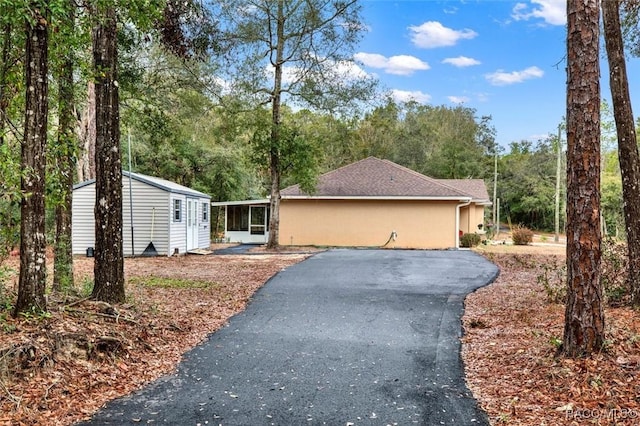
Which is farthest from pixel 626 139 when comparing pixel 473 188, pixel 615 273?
pixel 473 188

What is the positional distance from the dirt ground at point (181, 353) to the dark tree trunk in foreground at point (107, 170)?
399 mm

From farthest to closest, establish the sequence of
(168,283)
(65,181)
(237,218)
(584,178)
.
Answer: (237,218), (168,283), (65,181), (584,178)

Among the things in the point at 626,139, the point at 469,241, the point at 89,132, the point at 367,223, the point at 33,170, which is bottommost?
the point at 469,241

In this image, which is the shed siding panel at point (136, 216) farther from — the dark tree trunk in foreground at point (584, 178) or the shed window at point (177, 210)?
the dark tree trunk in foreground at point (584, 178)

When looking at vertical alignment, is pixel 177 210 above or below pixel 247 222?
above

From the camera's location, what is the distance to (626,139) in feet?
20.2

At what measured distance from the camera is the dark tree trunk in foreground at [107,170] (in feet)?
19.4

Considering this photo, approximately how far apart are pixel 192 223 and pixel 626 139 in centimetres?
1498

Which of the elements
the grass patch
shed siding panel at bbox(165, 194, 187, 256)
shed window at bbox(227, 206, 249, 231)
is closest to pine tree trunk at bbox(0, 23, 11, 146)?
the grass patch

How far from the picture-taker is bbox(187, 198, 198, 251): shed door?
57.5 ft

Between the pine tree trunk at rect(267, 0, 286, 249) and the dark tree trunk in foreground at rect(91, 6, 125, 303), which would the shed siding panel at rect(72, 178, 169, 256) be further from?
the dark tree trunk in foreground at rect(91, 6, 125, 303)

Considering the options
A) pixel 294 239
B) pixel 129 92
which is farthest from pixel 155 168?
pixel 129 92

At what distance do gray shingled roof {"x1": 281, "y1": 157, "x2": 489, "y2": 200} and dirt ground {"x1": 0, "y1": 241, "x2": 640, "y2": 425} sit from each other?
13374 mm

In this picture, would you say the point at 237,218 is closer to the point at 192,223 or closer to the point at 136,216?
the point at 192,223
